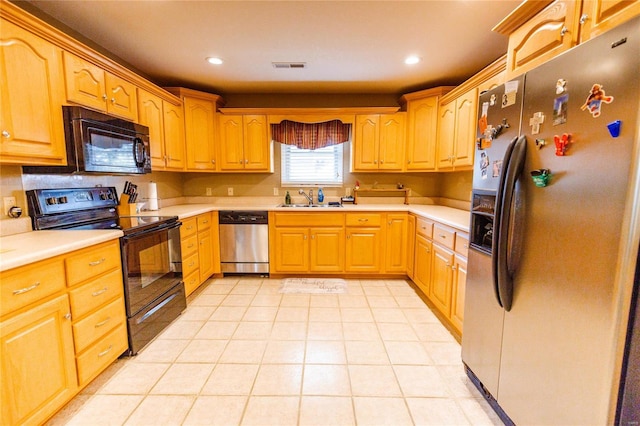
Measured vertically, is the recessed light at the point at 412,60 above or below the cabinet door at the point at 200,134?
above

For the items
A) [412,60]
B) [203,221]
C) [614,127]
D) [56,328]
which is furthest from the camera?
[203,221]

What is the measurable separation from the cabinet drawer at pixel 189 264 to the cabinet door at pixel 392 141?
2489mm

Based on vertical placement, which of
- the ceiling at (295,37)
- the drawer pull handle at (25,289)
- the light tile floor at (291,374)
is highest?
the ceiling at (295,37)

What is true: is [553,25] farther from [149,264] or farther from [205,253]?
[205,253]

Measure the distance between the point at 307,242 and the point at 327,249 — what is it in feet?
0.86

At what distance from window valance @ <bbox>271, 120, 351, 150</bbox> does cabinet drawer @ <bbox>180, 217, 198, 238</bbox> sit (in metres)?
1.53

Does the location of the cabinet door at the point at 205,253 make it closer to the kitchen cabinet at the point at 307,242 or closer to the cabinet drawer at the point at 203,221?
the cabinet drawer at the point at 203,221

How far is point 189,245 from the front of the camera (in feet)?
9.29

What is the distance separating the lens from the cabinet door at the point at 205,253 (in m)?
3.08

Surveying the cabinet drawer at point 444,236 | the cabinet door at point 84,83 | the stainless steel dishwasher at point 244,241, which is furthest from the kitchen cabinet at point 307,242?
the cabinet door at point 84,83

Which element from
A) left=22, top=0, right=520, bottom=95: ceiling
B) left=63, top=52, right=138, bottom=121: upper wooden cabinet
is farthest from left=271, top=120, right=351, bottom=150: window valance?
left=63, top=52, right=138, bottom=121: upper wooden cabinet

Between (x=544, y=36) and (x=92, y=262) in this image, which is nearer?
(x=544, y=36)

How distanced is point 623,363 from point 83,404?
96.7 inches

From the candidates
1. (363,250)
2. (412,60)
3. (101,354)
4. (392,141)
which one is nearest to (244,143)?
(392,141)
